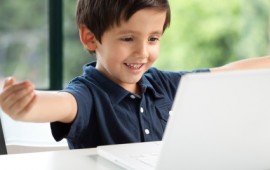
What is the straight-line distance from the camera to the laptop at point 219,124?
2.80 feet

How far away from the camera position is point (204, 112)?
0.87m

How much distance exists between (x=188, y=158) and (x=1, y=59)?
10.1 ft

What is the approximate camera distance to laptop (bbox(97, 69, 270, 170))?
853 mm

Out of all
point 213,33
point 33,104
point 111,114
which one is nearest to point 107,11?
point 111,114

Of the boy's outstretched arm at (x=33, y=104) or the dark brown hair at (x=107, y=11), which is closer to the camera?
the boy's outstretched arm at (x=33, y=104)

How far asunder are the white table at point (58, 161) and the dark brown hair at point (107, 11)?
1.38 ft

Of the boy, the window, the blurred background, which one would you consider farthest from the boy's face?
the blurred background

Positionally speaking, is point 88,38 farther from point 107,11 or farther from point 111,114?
point 111,114

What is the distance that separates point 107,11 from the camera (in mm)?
1493

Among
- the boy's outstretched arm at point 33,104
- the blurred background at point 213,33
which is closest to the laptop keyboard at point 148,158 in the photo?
the boy's outstretched arm at point 33,104

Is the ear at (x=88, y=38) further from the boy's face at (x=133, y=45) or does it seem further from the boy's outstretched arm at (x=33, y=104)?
the boy's outstretched arm at (x=33, y=104)

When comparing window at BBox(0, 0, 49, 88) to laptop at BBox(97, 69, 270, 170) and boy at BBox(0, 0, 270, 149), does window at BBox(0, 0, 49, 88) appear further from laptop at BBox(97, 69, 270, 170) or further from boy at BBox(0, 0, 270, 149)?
laptop at BBox(97, 69, 270, 170)

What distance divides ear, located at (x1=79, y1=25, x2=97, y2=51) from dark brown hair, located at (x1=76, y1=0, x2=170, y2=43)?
12 mm

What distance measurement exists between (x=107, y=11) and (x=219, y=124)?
2.19 feet
